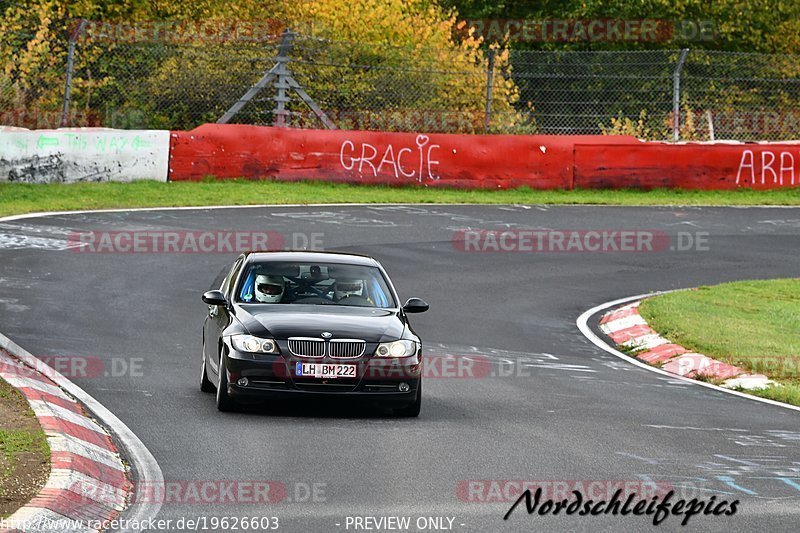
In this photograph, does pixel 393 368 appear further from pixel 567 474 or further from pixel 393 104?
pixel 393 104

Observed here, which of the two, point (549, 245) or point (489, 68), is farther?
point (489, 68)

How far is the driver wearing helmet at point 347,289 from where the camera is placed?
1256 cm

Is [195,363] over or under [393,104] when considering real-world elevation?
under

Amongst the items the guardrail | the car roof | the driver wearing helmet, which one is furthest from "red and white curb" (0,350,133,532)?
the guardrail

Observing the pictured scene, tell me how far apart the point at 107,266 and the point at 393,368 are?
9901 millimetres

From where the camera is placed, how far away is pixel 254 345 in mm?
11336

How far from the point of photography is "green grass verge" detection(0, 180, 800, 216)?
89.9 ft

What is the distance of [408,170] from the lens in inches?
1222

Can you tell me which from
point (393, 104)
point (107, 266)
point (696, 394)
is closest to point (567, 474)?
point (696, 394)

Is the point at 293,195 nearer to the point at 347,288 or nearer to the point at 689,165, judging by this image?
the point at 689,165

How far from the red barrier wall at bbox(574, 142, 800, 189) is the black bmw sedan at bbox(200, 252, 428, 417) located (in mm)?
19663

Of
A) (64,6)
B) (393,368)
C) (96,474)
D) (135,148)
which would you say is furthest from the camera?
(64,6)

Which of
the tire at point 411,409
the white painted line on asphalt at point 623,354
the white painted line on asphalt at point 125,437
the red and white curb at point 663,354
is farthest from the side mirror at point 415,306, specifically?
the red and white curb at point 663,354

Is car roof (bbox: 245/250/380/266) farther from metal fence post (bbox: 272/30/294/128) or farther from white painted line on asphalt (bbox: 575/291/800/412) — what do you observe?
metal fence post (bbox: 272/30/294/128)
